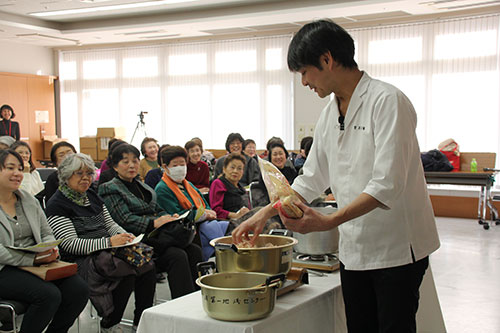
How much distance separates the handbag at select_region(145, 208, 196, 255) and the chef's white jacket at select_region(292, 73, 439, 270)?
77.9 inches

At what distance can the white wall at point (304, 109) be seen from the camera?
952 centimetres

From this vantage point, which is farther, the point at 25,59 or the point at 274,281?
the point at 25,59

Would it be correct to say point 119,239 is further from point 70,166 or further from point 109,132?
point 109,132

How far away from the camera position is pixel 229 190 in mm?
4613

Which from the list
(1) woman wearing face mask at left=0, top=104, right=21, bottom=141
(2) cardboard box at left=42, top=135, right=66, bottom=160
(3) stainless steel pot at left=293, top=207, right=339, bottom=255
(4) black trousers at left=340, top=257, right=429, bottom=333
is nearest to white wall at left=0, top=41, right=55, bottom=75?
(2) cardboard box at left=42, top=135, right=66, bottom=160

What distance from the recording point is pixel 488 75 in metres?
8.11

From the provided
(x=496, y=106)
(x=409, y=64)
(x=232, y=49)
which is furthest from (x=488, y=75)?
(x=232, y=49)

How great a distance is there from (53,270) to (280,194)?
1.58 meters

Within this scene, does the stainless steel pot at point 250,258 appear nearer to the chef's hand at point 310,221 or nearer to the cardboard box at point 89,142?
the chef's hand at point 310,221

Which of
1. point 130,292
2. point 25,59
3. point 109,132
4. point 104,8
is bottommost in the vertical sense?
point 130,292

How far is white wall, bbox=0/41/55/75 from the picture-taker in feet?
36.0

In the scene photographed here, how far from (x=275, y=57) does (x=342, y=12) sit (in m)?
2.16

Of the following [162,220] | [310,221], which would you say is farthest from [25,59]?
[310,221]

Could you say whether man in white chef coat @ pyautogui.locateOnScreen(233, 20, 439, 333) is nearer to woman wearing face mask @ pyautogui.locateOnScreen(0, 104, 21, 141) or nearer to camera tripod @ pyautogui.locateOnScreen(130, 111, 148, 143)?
woman wearing face mask @ pyautogui.locateOnScreen(0, 104, 21, 141)
